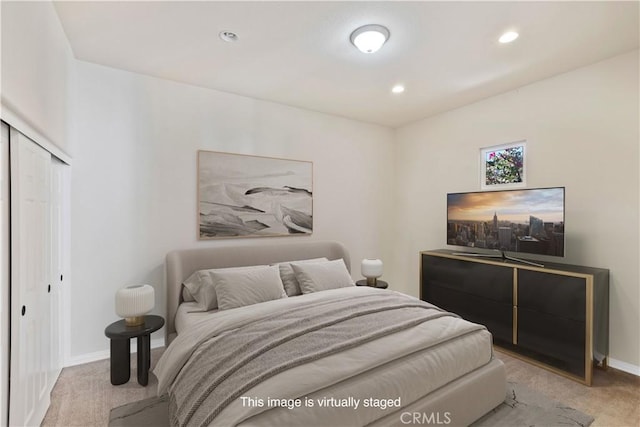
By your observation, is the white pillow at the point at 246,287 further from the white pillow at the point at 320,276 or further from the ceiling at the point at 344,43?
the ceiling at the point at 344,43

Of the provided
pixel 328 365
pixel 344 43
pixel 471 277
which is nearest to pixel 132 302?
pixel 328 365

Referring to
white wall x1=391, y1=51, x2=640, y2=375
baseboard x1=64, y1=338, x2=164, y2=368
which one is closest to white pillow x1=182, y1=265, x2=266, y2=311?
baseboard x1=64, y1=338, x2=164, y2=368

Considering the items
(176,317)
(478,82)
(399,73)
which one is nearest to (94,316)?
(176,317)

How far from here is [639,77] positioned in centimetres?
257

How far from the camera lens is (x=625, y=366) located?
2664 mm

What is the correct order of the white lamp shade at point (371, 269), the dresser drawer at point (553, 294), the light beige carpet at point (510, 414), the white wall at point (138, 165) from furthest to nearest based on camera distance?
1. the white lamp shade at point (371, 269)
2. the white wall at point (138, 165)
3. the dresser drawer at point (553, 294)
4. the light beige carpet at point (510, 414)

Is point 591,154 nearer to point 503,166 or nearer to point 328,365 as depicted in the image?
point 503,166

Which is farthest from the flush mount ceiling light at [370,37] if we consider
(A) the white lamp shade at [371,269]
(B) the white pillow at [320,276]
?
(A) the white lamp shade at [371,269]

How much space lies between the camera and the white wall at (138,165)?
279cm

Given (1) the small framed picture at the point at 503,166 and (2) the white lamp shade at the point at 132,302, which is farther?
(1) the small framed picture at the point at 503,166

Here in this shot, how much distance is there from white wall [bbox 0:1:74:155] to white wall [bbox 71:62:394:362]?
1.42ft

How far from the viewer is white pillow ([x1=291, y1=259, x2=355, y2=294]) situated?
306 centimetres

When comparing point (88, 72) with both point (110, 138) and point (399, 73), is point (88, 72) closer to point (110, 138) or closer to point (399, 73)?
point (110, 138)

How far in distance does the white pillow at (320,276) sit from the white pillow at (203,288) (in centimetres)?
55
